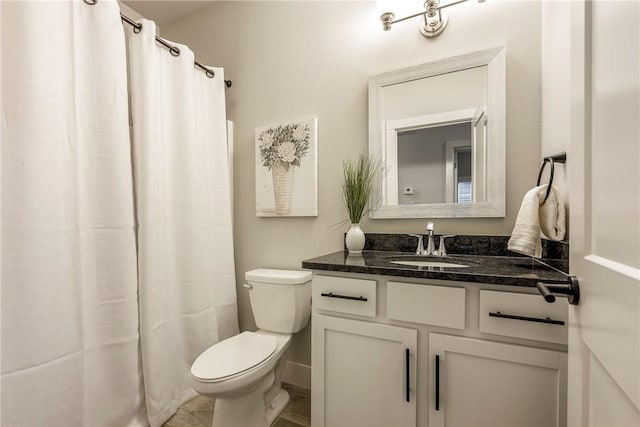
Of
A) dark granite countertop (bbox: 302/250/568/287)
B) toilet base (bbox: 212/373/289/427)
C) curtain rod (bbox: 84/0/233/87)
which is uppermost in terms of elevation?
curtain rod (bbox: 84/0/233/87)

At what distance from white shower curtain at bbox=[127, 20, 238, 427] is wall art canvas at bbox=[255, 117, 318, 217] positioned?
25cm

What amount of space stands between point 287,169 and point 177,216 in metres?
0.71

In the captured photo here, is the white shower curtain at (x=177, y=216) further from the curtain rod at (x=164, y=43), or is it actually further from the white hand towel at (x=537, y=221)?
the white hand towel at (x=537, y=221)

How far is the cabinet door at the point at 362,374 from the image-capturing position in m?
1.08

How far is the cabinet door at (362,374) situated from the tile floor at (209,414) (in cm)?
36

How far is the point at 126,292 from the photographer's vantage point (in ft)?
4.48

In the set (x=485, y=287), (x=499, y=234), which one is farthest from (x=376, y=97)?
(x=485, y=287)

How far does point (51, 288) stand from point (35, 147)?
0.55 m

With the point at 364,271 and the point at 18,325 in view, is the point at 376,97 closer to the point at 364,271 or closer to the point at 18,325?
the point at 364,271

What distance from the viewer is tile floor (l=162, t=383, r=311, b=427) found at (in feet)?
4.96

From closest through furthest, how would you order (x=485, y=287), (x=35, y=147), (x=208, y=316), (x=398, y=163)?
1. (x=485, y=287)
2. (x=35, y=147)
3. (x=398, y=163)
4. (x=208, y=316)

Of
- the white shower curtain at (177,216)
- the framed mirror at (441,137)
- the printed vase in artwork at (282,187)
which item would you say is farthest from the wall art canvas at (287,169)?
the framed mirror at (441,137)

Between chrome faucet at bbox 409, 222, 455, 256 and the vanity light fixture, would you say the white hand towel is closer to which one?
chrome faucet at bbox 409, 222, 455, 256

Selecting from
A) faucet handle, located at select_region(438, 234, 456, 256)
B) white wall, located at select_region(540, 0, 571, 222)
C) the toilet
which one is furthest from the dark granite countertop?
the toilet
